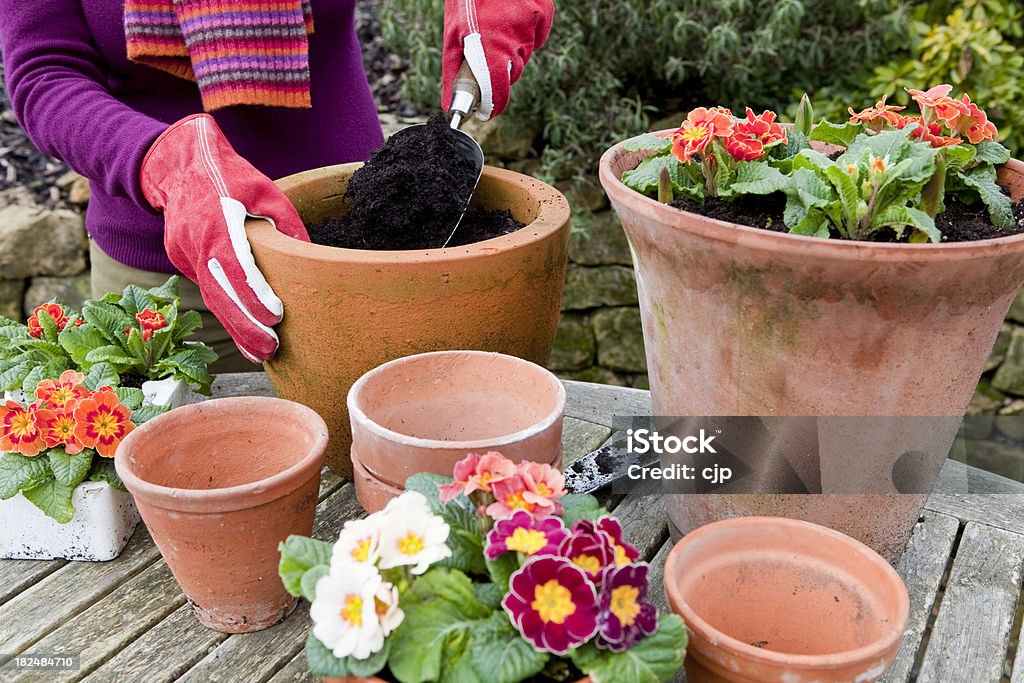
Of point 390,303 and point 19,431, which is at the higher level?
point 390,303

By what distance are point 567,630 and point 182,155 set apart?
905mm

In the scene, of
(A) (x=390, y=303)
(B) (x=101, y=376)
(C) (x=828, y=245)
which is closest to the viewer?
(C) (x=828, y=245)

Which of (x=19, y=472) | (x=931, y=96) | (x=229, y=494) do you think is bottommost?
(x=19, y=472)

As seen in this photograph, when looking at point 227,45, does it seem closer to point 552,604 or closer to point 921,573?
point 552,604

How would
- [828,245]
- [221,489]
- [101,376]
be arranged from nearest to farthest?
[828,245], [221,489], [101,376]

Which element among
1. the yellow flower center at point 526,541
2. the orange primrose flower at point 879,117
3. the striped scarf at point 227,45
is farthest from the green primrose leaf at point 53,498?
the orange primrose flower at point 879,117

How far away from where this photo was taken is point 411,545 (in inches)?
30.0

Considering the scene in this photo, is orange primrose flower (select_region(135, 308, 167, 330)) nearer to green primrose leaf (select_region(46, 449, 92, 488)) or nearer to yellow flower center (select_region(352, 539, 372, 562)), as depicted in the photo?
green primrose leaf (select_region(46, 449, 92, 488))

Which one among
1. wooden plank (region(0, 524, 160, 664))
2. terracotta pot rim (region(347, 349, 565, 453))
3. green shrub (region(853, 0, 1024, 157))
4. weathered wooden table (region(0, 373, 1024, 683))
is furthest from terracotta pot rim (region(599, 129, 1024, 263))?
green shrub (region(853, 0, 1024, 157))

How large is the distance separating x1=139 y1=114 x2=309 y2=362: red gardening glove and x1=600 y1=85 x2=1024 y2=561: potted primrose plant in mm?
473

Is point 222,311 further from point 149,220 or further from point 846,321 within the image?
point 846,321

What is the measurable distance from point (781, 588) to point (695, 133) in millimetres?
490

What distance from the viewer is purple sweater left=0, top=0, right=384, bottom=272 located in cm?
137

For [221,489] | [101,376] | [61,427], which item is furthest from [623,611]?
[101,376]
